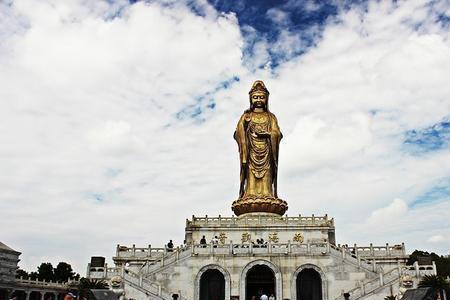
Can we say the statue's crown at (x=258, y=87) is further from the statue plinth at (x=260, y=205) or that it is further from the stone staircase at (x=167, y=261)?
the stone staircase at (x=167, y=261)

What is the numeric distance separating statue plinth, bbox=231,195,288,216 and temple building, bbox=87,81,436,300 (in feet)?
6.44

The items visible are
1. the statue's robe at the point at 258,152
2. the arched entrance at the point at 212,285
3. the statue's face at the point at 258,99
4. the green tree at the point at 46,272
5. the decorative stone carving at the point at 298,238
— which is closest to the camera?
the arched entrance at the point at 212,285

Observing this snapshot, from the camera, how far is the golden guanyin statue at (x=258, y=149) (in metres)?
40.6

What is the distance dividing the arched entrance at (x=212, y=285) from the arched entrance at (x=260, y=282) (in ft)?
5.50

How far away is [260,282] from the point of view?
30.3 meters

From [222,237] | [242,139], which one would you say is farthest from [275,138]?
[222,237]

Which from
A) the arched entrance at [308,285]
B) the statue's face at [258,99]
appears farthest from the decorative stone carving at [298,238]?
the statue's face at [258,99]

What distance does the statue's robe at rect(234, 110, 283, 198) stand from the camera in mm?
40875

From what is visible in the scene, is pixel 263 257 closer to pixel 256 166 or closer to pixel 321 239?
pixel 321 239

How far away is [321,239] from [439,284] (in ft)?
39.7

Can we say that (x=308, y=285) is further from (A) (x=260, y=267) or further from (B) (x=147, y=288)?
(B) (x=147, y=288)

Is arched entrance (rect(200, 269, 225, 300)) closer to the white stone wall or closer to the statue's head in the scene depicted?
the white stone wall

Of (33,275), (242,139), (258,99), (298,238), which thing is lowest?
(298,238)

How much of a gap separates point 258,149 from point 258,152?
0.24 meters
